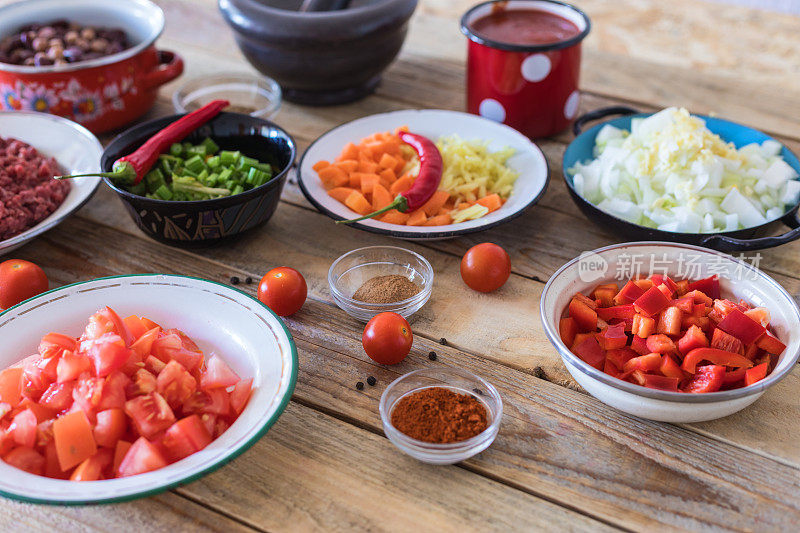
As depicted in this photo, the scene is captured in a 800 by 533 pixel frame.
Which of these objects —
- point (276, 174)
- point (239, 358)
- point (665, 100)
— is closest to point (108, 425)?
point (239, 358)

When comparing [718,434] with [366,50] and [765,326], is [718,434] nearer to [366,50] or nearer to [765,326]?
[765,326]

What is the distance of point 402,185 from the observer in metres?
1.83

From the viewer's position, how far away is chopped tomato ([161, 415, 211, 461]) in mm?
1162

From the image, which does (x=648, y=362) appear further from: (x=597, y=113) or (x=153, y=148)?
(x=153, y=148)

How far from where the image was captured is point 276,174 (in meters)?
1.88

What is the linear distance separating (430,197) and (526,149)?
Result: 35 cm

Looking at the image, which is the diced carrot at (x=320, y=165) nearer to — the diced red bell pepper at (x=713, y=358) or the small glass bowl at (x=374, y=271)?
the small glass bowl at (x=374, y=271)

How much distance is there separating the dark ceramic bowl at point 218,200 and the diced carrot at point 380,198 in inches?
8.9

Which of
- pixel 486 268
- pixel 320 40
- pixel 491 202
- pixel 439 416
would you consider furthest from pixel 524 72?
pixel 439 416

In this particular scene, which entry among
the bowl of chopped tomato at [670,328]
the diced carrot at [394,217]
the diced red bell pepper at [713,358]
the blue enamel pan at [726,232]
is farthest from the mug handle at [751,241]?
the diced carrot at [394,217]

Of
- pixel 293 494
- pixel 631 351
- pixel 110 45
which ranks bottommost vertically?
pixel 293 494

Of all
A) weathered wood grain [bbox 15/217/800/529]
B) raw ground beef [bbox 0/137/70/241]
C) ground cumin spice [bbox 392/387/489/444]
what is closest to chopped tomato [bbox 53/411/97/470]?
weathered wood grain [bbox 15/217/800/529]

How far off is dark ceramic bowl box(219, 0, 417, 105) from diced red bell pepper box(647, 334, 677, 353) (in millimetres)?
1320

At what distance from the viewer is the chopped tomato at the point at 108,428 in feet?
3.80
